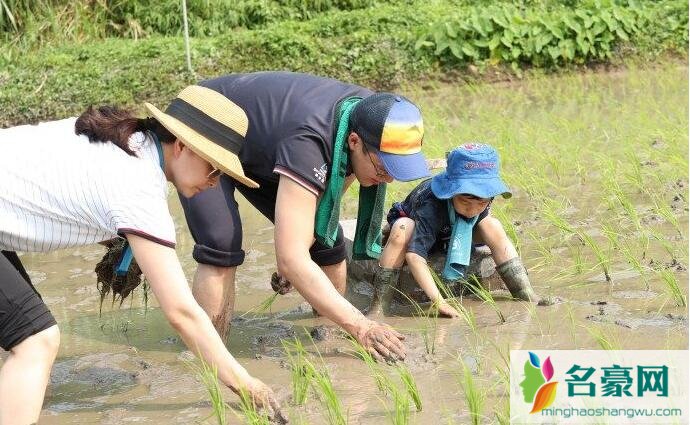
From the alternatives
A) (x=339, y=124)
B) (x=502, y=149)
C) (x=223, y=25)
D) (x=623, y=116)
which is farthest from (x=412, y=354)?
(x=223, y=25)

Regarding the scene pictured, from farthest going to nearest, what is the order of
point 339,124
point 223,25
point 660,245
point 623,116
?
1. point 223,25
2. point 623,116
3. point 660,245
4. point 339,124

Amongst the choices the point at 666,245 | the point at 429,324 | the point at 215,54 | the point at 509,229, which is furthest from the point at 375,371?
the point at 215,54

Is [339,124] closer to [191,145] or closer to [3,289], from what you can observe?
[191,145]

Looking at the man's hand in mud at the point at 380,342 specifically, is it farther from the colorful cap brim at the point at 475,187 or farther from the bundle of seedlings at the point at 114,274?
the bundle of seedlings at the point at 114,274

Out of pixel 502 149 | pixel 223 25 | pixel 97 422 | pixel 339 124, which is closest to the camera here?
pixel 97 422

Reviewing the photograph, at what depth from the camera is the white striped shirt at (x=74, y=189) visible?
2.69 m

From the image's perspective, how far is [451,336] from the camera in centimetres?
365

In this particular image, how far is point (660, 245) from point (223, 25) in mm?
Result: 7083

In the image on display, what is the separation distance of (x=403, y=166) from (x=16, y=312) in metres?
1.26

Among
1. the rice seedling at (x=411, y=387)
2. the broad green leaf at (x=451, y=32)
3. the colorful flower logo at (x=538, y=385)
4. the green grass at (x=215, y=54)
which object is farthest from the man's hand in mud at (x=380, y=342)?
the broad green leaf at (x=451, y=32)

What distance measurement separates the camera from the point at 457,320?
12.6ft

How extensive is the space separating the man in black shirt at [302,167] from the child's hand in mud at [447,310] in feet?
1.79

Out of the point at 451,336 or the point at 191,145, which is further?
the point at 451,336

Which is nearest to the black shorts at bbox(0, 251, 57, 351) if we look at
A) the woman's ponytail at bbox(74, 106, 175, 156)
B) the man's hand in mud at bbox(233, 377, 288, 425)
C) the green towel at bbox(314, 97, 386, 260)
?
the woman's ponytail at bbox(74, 106, 175, 156)
